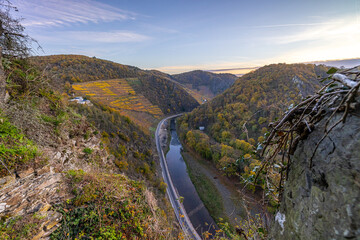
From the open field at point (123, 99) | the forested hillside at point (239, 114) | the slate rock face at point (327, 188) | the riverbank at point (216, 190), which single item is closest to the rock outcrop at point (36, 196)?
the slate rock face at point (327, 188)

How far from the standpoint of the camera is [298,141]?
1484 mm

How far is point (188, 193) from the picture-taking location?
839 inches

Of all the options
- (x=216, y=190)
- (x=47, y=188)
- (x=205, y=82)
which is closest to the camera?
(x=47, y=188)

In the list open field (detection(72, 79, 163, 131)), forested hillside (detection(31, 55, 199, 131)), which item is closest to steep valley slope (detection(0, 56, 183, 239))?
forested hillside (detection(31, 55, 199, 131))

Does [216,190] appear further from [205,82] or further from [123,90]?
[205,82]

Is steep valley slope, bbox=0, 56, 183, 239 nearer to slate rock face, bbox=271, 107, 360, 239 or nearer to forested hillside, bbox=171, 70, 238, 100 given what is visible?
slate rock face, bbox=271, 107, 360, 239

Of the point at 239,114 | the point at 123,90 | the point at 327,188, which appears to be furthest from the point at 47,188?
the point at 123,90

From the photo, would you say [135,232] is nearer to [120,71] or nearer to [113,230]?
[113,230]

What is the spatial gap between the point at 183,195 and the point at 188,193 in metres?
0.92

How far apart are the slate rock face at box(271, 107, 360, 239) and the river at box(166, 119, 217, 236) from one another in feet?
34.4

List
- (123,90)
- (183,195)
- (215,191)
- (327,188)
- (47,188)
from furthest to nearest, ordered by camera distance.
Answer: (123,90)
(215,191)
(183,195)
(47,188)
(327,188)

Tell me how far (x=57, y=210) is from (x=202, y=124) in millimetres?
42552

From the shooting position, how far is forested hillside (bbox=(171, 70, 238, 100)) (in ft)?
428

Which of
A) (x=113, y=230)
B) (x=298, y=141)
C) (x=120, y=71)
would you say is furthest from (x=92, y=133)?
(x=120, y=71)
